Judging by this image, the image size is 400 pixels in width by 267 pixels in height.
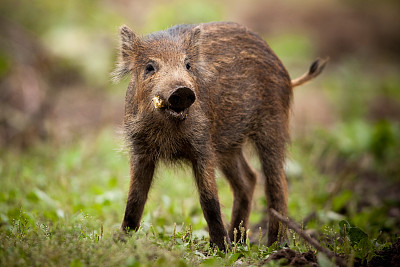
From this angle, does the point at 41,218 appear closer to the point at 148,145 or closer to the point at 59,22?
the point at 148,145

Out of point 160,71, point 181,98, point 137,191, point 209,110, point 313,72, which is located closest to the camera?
point 181,98

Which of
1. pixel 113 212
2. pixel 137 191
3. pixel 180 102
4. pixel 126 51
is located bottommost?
pixel 113 212

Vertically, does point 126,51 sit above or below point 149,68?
above

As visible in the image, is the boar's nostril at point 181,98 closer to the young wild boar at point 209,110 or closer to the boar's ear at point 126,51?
the young wild boar at point 209,110

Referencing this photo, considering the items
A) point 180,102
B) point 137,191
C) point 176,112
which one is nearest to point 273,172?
point 137,191

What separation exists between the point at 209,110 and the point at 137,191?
1047 mm

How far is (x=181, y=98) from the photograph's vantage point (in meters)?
3.96

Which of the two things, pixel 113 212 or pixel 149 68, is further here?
pixel 113 212

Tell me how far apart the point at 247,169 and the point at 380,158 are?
3.49 metres

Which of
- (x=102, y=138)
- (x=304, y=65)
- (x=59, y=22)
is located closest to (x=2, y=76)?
(x=102, y=138)

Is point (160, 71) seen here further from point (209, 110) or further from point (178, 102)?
point (209, 110)

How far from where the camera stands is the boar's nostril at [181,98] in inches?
153

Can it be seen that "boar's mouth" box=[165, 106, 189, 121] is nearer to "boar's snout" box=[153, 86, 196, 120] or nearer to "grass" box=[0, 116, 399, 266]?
"boar's snout" box=[153, 86, 196, 120]

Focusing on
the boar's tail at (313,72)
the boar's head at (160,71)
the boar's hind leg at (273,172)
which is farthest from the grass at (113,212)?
the boar's tail at (313,72)
